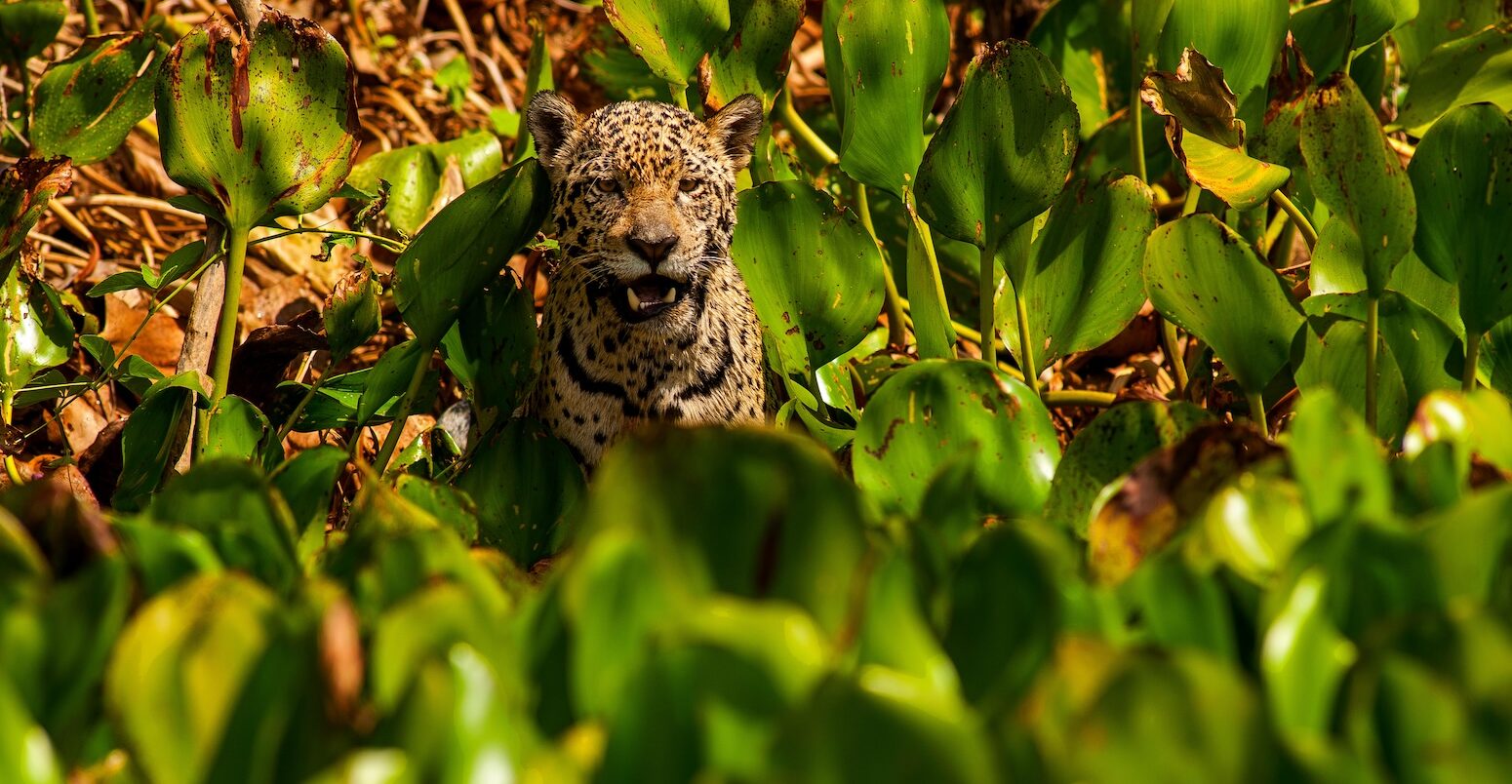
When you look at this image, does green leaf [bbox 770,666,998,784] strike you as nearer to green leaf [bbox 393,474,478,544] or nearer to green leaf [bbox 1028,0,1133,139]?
green leaf [bbox 393,474,478,544]

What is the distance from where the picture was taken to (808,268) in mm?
3246

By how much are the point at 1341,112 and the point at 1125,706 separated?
1585 millimetres

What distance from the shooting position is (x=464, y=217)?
9.03 ft

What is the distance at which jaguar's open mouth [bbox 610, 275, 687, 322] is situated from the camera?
141 inches

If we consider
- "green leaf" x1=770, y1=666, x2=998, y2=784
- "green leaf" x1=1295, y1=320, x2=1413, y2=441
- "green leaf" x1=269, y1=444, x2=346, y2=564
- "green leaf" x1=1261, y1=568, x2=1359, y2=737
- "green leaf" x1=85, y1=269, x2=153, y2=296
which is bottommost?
"green leaf" x1=85, y1=269, x2=153, y2=296

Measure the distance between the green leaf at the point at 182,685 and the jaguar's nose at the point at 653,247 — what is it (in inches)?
87.4

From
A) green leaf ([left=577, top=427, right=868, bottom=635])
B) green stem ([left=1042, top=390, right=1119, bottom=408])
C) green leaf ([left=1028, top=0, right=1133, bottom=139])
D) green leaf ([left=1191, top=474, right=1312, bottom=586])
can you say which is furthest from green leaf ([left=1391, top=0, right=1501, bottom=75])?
green leaf ([left=577, top=427, right=868, bottom=635])

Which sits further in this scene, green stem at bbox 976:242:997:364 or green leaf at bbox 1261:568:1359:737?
green stem at bbox 976:242:997:364

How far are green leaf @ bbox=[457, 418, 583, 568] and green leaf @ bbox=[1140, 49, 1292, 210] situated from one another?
1.35 meters

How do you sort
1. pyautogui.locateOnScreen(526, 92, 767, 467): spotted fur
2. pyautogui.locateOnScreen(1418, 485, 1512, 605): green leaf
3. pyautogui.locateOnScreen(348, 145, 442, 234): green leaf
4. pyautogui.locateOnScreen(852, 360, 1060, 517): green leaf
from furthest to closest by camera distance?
pyautogui.locateOnScreen(348, 145, 442, 234): green leaf < pyautogui.locateOnScreen(526, 92, 767, 467): spotted fur < pyautogui.locateOnScreen(852, 360, 1060, 517): green leaf < pyautogui.locateOnScreen(1418, 485, 1512, 605): green leaf

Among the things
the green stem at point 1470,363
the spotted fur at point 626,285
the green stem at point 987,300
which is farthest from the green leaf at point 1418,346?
the spotted fur at point 626,285

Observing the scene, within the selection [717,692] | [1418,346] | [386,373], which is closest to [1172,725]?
[717,692]

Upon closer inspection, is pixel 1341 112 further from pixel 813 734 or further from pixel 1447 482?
pixel 813 734

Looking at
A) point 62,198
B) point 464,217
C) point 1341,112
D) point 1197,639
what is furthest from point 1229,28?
point 62,198
